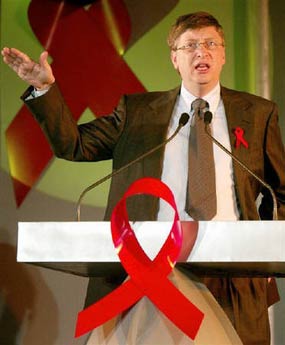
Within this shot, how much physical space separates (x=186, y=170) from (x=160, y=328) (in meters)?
0.65

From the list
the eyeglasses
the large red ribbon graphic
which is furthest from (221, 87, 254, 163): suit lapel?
the large red ribbon graphic

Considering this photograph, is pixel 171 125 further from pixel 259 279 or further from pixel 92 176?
pixel 92 176

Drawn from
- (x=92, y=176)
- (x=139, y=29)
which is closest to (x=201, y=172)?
(x=92, y=176)

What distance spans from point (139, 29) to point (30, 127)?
595 millimetres

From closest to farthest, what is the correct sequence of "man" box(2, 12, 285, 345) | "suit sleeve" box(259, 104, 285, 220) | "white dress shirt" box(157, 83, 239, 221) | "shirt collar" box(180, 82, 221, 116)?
"man" box(2, 12, 285, 345) < "white dress shirt" box(157, 83, 239, 221) < "suit sleeve" box(259, 104, 285, 220) < "shirt collar" box(180, 82, 221, 116)

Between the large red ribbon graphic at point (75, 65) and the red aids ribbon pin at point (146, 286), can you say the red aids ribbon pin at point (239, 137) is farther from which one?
the large red ribbon graphic at point (75, 65)

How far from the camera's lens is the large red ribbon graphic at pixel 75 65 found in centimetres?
294

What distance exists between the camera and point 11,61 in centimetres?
156

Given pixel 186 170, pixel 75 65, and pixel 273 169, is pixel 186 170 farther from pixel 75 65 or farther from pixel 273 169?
pixel 75 65

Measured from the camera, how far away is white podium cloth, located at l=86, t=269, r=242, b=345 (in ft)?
3.75

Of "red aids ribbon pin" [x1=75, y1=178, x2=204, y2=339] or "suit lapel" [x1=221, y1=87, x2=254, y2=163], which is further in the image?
"suit lapel" [x1=221, y1=87, x2=254, y2=163]

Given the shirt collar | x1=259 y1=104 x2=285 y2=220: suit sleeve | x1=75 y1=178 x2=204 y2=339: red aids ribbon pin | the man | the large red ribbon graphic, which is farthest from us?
the large red ribbon graphic

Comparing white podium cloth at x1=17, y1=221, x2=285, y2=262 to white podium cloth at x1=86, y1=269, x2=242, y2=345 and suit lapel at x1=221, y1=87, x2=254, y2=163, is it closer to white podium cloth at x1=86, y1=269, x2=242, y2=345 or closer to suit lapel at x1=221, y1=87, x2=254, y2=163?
white podium cloth at x1=86, y1=269, x2=242, y2=345

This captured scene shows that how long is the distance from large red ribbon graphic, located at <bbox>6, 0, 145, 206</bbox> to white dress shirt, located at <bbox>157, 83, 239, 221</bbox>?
1.11m
